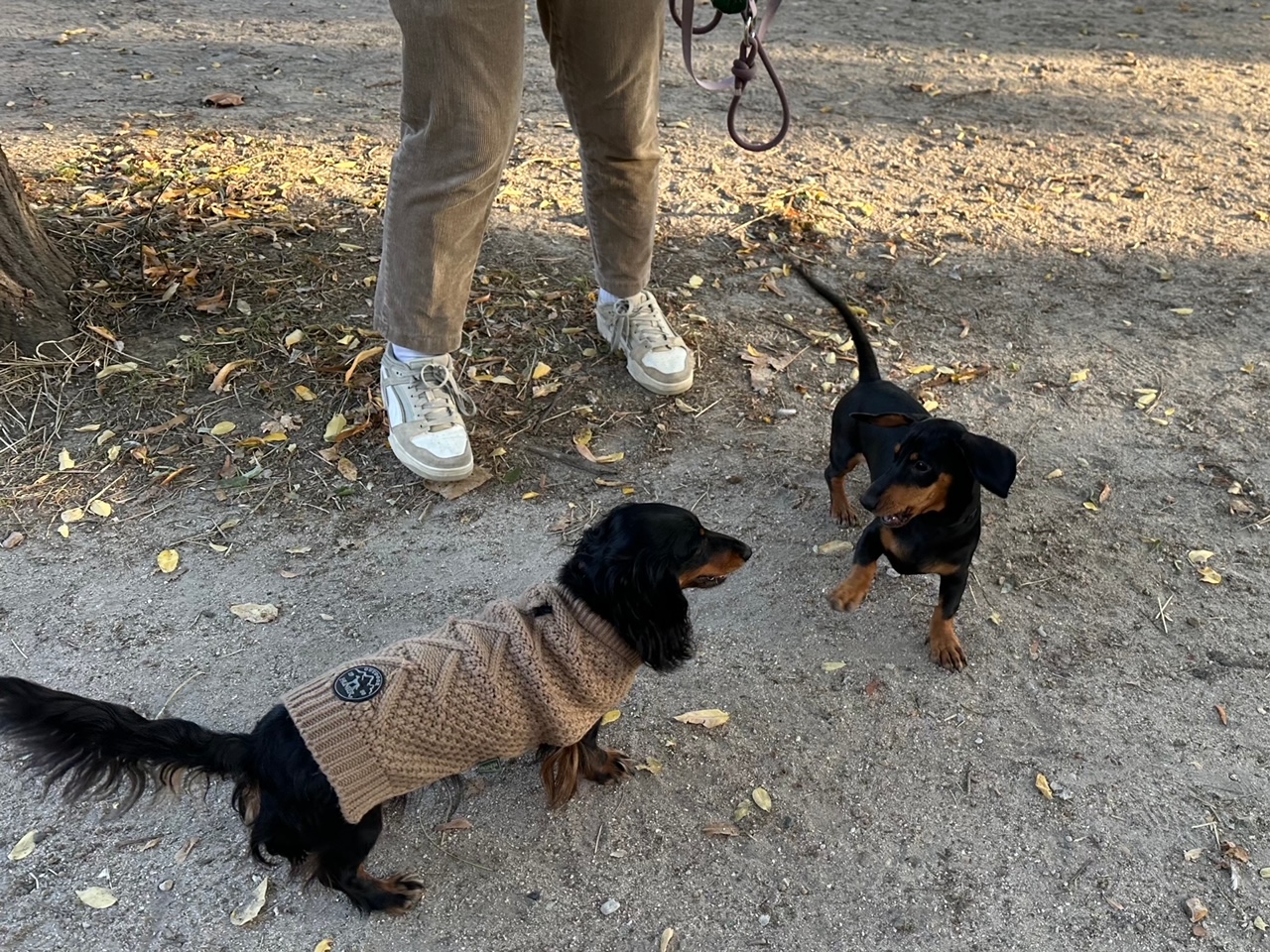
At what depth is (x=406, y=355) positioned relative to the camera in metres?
3.44

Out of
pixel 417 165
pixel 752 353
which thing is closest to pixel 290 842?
pixel 417 165

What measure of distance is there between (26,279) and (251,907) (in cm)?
294

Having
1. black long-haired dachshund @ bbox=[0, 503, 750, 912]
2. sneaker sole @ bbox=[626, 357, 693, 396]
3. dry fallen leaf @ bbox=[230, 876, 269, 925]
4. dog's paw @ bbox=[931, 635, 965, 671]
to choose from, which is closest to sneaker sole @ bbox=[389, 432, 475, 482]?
sneaker sole @ bbox=[626, 357, 693, 396]

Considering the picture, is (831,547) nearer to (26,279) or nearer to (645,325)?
(645,325)

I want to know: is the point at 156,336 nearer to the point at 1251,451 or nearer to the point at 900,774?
the point at 900,774

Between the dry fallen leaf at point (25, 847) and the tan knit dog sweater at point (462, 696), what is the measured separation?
940 millimetres

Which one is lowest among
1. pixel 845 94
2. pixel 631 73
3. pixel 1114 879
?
pixel 1114 879

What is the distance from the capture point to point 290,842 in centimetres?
209

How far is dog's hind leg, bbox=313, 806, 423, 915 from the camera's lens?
213 cm

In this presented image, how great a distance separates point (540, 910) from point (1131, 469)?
111 inches

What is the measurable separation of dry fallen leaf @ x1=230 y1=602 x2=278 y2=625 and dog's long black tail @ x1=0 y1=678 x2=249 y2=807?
3.15 feet

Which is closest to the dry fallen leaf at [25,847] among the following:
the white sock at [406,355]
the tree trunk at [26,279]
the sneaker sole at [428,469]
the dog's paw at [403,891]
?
the dog's paw at [403,891]

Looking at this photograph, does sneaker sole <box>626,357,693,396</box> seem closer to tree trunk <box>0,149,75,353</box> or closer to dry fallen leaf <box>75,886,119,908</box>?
tree trunk <box>0,149,75,353</box>

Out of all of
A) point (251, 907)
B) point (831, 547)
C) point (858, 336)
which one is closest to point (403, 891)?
point (251, 907)
